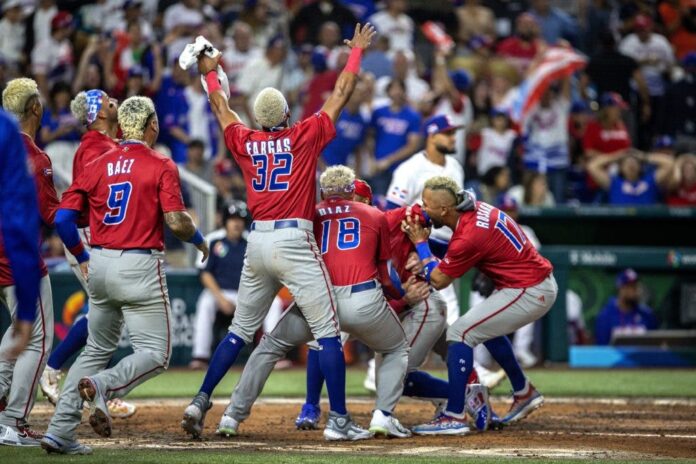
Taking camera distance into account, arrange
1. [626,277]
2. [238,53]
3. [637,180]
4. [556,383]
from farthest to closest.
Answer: [238,53], [637,180], [626,277], [556,383]

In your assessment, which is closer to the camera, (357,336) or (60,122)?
(357,336)

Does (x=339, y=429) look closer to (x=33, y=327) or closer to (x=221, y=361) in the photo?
(x=221, y=361)

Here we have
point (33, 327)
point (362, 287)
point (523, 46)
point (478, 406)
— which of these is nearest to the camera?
point (33, 327)

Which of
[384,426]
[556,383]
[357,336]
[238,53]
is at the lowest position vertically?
[556,383]

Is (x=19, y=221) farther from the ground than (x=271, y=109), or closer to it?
closer to it

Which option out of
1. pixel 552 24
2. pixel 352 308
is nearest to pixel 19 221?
pixel 352 308

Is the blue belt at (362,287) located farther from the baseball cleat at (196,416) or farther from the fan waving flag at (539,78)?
the fan waving flag at (539,78)

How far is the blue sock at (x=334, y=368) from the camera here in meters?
7.64

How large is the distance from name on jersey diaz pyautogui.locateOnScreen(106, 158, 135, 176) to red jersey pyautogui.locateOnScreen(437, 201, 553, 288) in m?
2.35

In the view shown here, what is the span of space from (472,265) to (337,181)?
45.3 inches

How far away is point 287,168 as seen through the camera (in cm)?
772

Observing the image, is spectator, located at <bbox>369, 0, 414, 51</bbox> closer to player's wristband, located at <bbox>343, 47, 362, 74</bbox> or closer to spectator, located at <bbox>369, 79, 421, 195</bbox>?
spectator, located at <bbox>369, 79, 421, 195</bbox>

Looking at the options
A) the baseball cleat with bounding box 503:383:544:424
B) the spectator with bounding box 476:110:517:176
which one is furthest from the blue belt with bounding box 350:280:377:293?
the spectator with bounding box 476:110:517:176

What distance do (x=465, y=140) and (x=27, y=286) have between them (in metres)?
12.1
